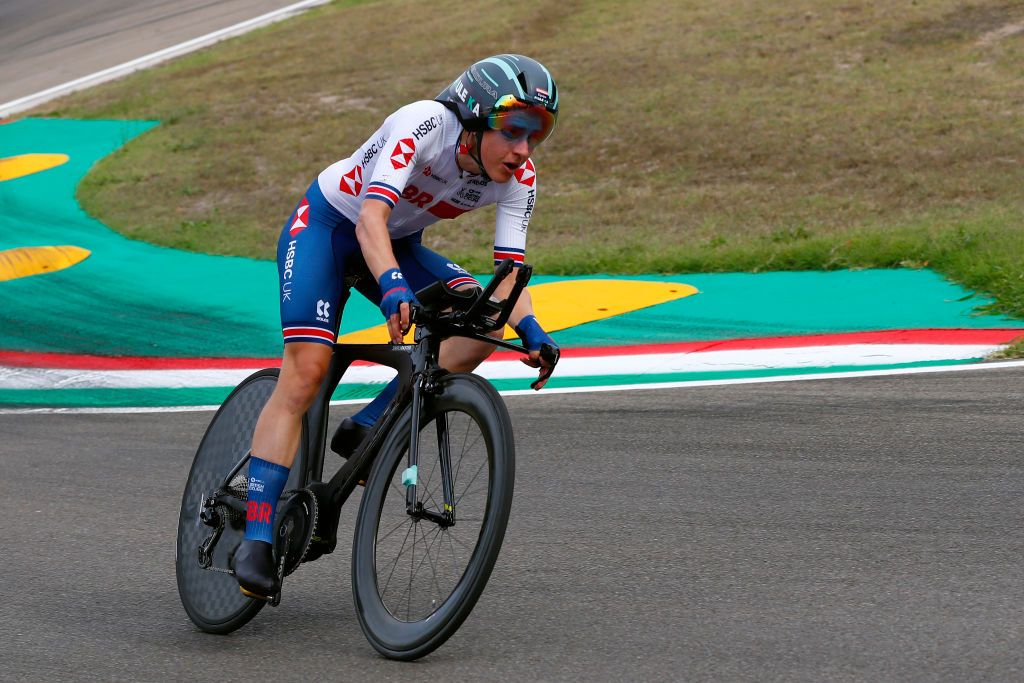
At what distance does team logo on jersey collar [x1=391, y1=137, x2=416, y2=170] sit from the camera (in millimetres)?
4160

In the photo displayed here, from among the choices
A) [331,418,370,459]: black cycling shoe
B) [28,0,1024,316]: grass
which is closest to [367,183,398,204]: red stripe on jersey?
[331,418,370,459]: black cycling shoe

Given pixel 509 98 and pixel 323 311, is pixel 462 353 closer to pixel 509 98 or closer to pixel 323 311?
pixel 323 311

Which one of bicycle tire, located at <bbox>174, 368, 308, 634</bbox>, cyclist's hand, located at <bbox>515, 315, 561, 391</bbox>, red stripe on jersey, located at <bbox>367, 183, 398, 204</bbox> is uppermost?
red stripe on jersey, located at <bbox>367, 183, 398, 204</bbox>

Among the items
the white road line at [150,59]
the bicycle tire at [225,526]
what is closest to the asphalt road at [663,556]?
the bicycle tire at [225,526]

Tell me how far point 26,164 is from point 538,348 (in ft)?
48.5

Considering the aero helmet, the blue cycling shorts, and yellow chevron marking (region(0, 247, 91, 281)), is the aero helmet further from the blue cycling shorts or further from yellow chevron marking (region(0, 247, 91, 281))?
yellow chevron marking (region(0, 247, 91, 281))

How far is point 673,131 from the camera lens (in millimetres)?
16688

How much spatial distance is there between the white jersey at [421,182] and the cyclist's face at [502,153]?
0.11 meters

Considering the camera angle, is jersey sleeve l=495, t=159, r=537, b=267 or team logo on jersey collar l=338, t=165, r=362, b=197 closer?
team logo on jersey collar l=338, t=165, r=362, b=197

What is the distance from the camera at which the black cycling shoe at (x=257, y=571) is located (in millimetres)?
4094

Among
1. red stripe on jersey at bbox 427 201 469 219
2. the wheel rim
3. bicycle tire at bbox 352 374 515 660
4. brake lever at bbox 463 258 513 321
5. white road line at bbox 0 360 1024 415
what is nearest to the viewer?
bicycle tire at bbox 352 374 515 660

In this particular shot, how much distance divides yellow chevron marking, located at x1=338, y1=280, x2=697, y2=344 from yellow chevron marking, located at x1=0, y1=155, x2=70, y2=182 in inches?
337

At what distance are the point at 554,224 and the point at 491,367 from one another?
5.23 m

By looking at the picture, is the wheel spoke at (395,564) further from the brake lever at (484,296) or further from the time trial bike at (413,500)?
the brake lever at (484,296)
